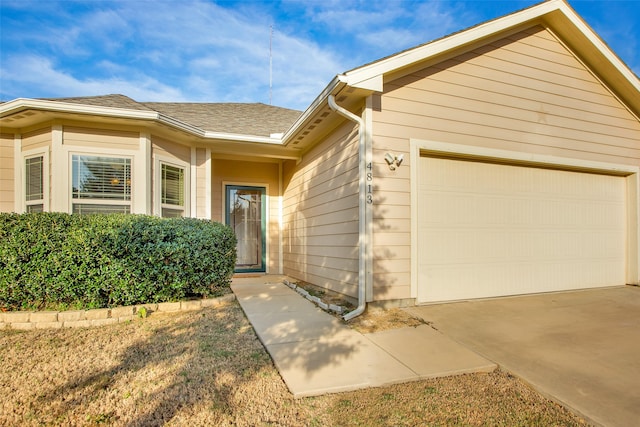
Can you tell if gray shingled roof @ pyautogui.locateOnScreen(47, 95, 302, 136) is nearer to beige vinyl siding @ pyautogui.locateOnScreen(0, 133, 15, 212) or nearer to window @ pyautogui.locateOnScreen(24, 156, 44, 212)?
window @ pyautogui.locateOnScreen(24, 156, 44, 212)

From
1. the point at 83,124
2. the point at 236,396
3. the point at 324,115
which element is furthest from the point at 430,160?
the point at 83,124

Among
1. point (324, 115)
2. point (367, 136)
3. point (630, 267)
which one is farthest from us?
point (630, 267)

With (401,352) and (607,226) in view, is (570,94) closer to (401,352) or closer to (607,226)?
(607,226)

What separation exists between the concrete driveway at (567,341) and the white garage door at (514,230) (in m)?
0.33

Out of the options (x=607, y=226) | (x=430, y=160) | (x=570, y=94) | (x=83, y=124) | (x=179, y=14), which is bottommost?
(x=607, y=226)

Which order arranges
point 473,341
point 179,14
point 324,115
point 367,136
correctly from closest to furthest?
point 473,341, point 367,136, point 324,115, point 179,14

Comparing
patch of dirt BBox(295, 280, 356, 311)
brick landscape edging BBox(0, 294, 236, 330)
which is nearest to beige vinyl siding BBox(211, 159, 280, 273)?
patch of dirt BBox(295, 280, 356, 311)

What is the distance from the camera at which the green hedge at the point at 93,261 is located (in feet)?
13.7

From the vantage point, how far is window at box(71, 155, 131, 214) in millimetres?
5410

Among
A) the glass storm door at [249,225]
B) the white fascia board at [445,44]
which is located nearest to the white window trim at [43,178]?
the glass storm door at [249,225]

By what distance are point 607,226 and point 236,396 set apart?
7.07m

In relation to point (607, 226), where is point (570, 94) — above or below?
above

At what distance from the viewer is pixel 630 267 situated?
6379 mm

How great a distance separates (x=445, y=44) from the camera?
4723 mm
